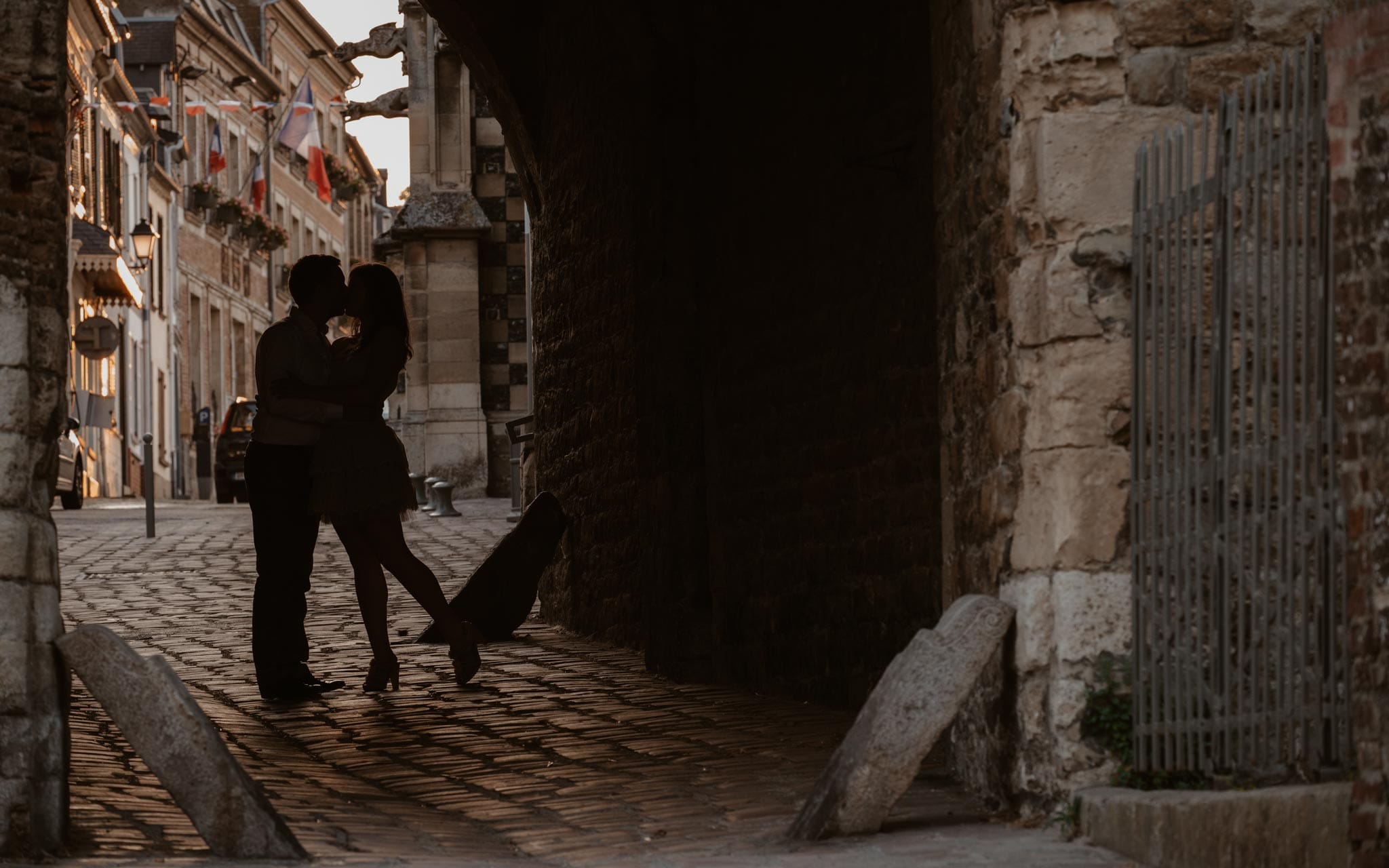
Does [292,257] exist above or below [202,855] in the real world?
above

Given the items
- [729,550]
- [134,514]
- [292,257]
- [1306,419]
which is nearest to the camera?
[1306,419]

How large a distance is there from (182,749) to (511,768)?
213 cm

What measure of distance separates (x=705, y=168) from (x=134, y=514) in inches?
710

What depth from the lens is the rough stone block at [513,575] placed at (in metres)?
12.8

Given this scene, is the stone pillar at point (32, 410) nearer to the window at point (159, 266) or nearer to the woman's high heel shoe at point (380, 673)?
the woman's high heel shoe at point (380, 673)

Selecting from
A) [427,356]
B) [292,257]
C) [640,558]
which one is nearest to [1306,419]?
[640,558]

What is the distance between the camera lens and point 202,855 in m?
5.83

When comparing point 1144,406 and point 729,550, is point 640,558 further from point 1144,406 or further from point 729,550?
point 1144,406

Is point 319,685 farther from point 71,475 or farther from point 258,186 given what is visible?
point 258,186

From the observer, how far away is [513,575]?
42.6 ft

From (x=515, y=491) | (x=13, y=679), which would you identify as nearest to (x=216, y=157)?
Result: (x=515, y=491)

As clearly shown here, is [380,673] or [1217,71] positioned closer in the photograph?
[1217,71]

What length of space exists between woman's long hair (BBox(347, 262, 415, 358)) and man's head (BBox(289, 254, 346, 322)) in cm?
9

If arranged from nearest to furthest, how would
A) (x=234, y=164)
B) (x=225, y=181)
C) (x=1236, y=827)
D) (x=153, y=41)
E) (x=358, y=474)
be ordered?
(x=1236, y=827)
(x=358, y=474)
(x=153, y=41)
(x=225, y=181)
(x=234, y=164)
